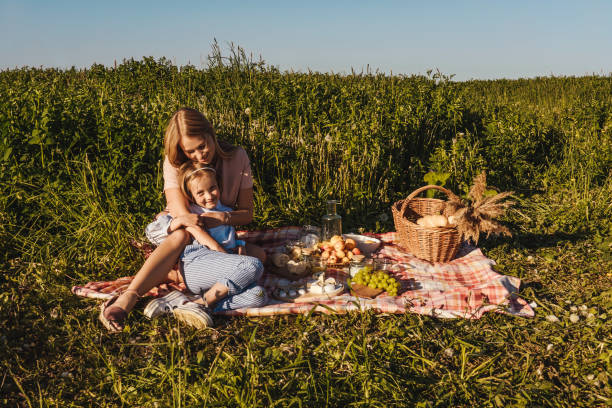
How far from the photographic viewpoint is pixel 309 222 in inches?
214

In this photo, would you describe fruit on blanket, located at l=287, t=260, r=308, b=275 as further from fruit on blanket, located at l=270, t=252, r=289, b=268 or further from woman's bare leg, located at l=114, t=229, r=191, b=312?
woman's bare leg, located at l=114, t=229, r=191, b=312

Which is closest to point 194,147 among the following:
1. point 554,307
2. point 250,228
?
point 250,228

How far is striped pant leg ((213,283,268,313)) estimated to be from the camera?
12.0 feet

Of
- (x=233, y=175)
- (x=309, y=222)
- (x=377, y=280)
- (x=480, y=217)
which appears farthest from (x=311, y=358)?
(x=309, y=222)

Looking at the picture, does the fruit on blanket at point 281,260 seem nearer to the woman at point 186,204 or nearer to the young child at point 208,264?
the woman at point 186,204

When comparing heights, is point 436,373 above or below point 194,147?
below

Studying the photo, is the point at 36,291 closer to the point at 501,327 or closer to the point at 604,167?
the point at 501,327

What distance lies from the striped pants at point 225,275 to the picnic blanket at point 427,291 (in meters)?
0.09

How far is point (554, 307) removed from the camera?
3705 millimetres

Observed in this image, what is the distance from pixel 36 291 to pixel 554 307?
4326 mm

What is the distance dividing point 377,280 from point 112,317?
6.87 feet

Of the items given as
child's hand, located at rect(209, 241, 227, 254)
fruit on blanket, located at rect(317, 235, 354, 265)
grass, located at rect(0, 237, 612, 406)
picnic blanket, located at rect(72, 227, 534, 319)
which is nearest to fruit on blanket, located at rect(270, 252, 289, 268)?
picnic blanket, located at rect(72, 227, 534, 319)

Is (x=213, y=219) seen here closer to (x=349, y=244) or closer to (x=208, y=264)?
(x=208, y=264)

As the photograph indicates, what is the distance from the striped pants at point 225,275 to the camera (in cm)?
369
